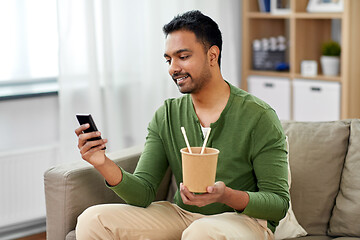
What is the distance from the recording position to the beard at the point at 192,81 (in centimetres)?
184

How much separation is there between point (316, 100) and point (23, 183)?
5.80ft

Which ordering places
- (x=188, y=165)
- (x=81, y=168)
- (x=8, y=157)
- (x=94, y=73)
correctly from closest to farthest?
(x=188, y=165)
(x=81, y=168)
(x=8, y=157)
(x=94, y=73)

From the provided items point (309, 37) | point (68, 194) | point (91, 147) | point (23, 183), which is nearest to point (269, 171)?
point (91, 147)

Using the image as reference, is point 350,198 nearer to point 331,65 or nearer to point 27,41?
point 331,65

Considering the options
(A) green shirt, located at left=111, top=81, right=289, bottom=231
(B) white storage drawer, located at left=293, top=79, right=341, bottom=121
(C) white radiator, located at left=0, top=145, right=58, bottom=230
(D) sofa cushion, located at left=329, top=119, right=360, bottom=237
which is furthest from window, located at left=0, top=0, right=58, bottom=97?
(D) sofa cushion, located at left=329, top=119, right=360, bottom=237

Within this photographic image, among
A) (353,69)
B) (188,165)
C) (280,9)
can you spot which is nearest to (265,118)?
(188,165)

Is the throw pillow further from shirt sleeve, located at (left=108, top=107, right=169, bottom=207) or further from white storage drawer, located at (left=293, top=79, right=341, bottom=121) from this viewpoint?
white storage drawer, located at (left=293, top=79, right=341, bottom=121)

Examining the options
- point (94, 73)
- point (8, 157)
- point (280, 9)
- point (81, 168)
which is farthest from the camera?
point (280, 9)

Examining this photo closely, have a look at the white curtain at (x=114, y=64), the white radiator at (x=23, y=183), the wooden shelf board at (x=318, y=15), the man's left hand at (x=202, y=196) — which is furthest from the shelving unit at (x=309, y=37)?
the man's left hand at (x=202, y=196)

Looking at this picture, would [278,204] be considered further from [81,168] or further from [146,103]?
[146,103]

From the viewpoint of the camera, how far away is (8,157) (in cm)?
297

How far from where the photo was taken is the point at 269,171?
1.76 meters

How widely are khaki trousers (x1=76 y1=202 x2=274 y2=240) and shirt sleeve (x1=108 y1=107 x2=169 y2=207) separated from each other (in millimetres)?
37

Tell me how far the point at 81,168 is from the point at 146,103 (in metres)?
1.46
